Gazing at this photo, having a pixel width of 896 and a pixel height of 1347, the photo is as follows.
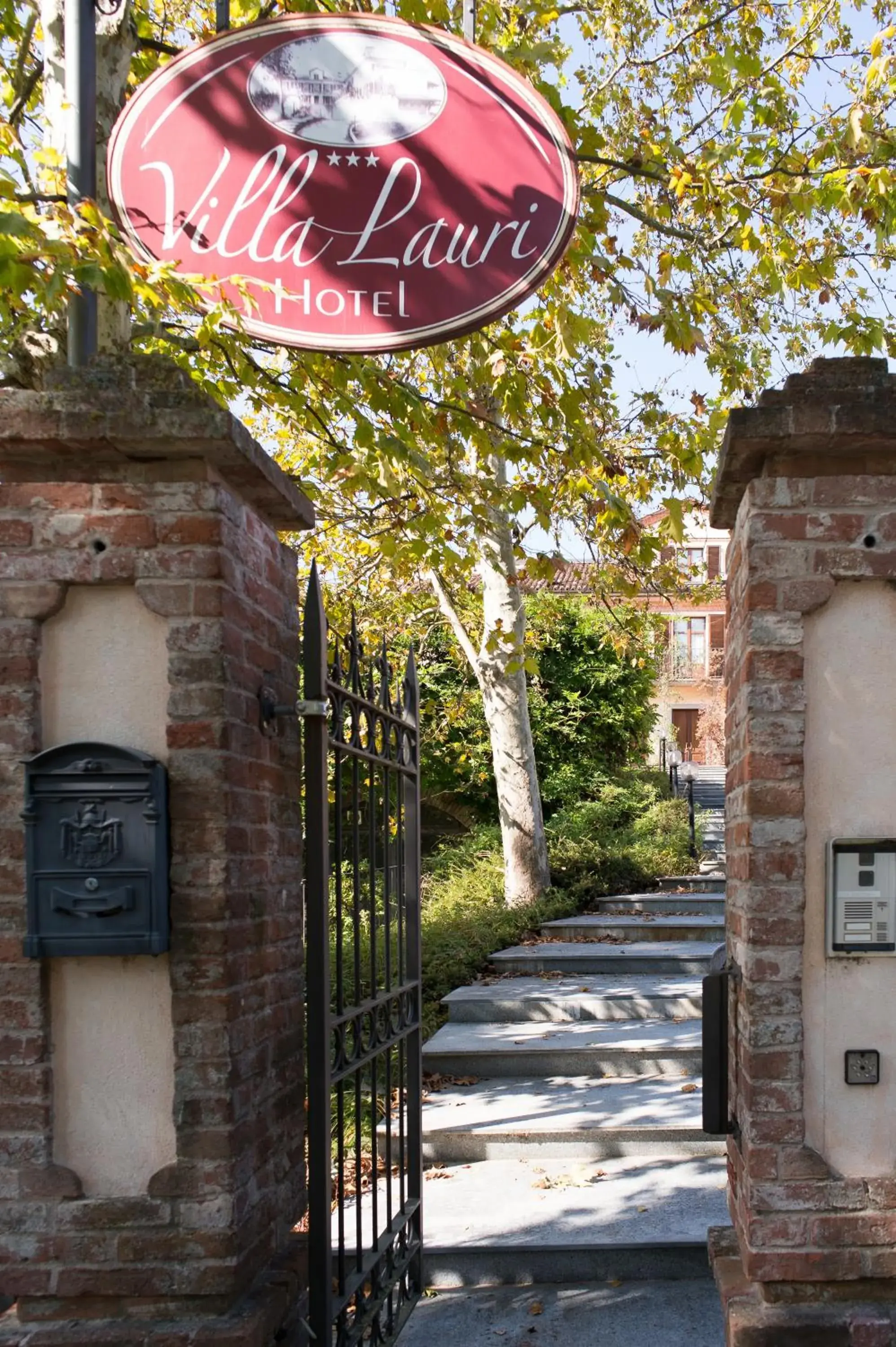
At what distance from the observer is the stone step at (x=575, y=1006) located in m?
7.54

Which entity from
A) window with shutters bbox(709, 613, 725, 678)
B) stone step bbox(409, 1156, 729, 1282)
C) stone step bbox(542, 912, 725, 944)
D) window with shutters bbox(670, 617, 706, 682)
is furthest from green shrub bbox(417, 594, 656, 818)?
window with shutters bbox(670, 617, 706, 682)

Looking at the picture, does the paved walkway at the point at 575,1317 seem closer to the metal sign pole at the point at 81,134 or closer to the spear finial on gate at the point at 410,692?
the spear finial on gate at the point at 410,692

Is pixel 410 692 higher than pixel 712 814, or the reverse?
pixel 410 692

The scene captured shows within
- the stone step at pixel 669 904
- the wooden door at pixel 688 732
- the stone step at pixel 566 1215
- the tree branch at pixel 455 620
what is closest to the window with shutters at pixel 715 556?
the wooden door at pixel 688 732

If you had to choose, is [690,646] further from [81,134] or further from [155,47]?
[81,134]

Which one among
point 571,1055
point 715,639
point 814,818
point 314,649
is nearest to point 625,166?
point 314,649

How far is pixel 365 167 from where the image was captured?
309 cm

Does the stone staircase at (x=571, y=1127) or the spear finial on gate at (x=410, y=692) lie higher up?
the spear finial on gate at (x=410, y=692)

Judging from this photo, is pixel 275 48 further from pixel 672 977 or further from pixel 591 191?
pixel 672 977

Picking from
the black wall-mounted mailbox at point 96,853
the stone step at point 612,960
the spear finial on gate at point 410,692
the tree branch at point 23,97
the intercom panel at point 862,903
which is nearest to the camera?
the black wall-mounted mailbox at point 96,853

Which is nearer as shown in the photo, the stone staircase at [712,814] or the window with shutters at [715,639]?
the stone staircase at [712,814]

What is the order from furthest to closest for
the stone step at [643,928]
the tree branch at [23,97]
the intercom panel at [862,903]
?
1. the stone step at [643,928]
2. the tree branch at [23,97]
3. the intercom panel at [862,903]

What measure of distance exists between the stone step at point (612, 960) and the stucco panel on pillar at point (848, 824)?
5955 mm

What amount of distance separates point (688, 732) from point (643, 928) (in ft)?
95.1
